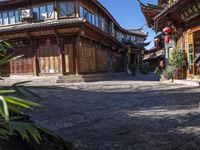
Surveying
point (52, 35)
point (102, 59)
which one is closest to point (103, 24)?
point (102, 59)

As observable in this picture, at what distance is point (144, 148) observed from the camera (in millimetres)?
3230

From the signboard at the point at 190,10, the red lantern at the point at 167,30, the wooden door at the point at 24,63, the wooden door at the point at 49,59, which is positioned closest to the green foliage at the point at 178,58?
the red lantern at the point at 167,30

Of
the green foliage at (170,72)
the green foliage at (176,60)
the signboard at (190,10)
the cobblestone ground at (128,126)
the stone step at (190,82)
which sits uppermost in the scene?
the signboard at (190,10)

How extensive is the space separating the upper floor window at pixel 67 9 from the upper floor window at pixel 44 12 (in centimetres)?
67

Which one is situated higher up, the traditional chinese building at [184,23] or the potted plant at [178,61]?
the traditional chinese building at [184,23]

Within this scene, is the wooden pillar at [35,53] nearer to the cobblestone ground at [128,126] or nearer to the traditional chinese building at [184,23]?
the traditional chinese building at [184,23]

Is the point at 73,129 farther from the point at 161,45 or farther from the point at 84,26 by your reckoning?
the point at 161,45

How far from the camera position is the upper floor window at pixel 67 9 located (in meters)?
18.6

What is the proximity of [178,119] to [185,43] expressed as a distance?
8.89m

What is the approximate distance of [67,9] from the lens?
61.3 feet

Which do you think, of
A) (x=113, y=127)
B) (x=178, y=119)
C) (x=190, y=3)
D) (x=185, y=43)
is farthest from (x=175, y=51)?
(x=113, y=127)

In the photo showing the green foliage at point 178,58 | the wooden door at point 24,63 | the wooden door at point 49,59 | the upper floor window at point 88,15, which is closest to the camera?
the green foliage at point 178,58

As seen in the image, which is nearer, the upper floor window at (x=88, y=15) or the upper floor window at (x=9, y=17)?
the upper floor window at (x=88, y=15)

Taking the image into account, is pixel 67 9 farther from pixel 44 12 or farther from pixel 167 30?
pixel 167 30
